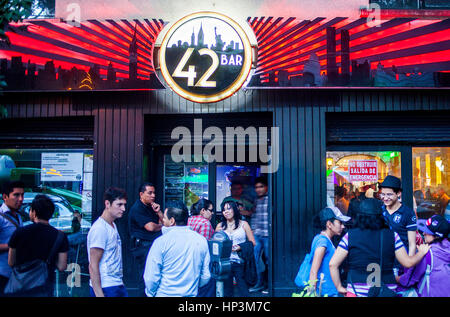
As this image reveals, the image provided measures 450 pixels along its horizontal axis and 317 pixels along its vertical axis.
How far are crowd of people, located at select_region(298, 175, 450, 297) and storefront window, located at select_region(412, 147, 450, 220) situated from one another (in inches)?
80.1

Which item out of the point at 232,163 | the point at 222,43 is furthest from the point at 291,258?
the point at 222,43

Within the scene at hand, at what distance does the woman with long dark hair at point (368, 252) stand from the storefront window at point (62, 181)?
489cm

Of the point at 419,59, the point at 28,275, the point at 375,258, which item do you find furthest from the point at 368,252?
the point at 419,59

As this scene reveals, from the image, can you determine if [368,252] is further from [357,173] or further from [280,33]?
[280,33]

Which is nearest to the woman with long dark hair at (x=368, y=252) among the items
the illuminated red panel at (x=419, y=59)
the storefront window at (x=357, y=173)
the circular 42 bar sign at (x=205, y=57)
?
the storefront window at (x=357, y=173)

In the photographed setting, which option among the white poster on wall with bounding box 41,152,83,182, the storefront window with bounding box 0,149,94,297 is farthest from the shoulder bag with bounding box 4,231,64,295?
the white poster on wall with bounding box 41,152,83,182

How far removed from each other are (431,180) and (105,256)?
19.4ft

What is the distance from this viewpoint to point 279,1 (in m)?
6.86

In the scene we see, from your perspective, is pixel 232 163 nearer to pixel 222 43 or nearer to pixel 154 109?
pixel 154 109

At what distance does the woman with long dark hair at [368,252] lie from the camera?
3.73m

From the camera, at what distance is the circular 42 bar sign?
20.3ft

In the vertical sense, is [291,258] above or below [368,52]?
below

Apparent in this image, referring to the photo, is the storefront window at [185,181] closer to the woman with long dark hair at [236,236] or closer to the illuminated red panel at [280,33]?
the woman with long dark hair at [236,236]

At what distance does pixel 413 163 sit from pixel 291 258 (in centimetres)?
292
